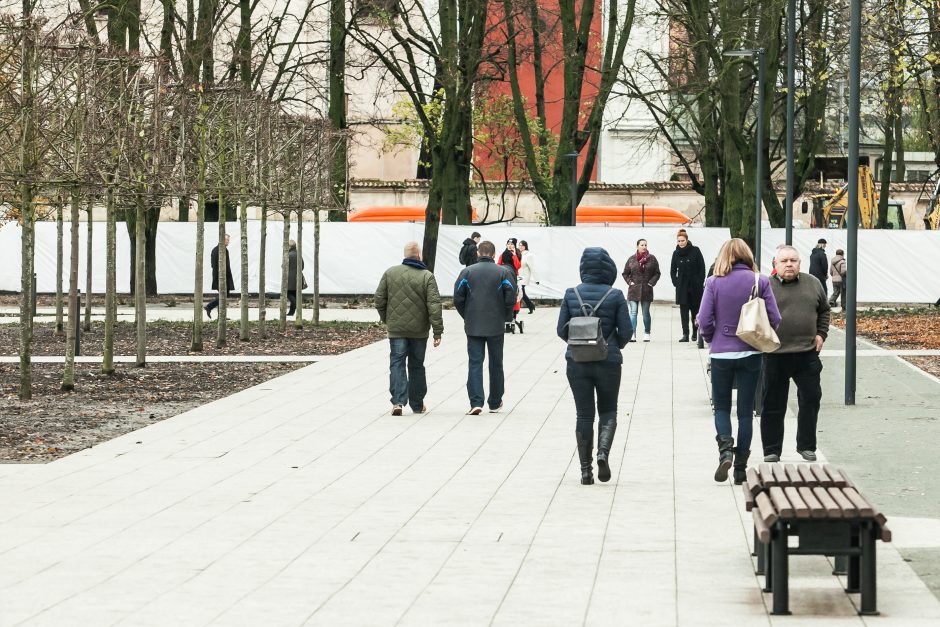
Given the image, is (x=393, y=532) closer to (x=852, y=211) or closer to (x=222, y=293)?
(x=852, y=211)

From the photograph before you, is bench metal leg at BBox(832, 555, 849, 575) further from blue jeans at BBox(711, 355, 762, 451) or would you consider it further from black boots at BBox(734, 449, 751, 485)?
blue jeans at BBox(711, 355, 762, 451)

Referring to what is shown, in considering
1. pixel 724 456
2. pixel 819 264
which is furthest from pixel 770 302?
pixel 819 264

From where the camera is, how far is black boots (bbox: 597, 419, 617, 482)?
33.9ft

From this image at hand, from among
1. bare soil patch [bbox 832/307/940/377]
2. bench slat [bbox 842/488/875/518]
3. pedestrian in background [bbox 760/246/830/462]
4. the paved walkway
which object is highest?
pedestrian in background [bbox 760/246/830/462]

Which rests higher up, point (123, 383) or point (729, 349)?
point (729, 349)

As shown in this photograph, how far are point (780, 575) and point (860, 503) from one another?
0.52 metres

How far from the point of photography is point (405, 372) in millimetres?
14680

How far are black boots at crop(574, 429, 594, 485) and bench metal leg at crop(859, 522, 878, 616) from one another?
3.83 m

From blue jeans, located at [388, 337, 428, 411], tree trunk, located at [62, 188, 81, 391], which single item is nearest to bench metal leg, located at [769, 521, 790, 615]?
blue jeans, located at [388, 337, 428, 411]

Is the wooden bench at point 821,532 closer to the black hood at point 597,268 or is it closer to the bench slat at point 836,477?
the bench slat at point 836,477

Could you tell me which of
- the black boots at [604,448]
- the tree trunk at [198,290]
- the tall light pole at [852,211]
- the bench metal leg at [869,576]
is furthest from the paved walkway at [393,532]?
the tree trunk at [198,290]

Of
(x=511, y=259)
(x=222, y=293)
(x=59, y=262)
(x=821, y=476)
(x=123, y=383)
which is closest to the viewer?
(x=821, y=476)

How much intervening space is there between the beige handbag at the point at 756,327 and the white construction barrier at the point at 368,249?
28.0 m

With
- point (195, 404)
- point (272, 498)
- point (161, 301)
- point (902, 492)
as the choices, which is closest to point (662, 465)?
point (902, 492)
